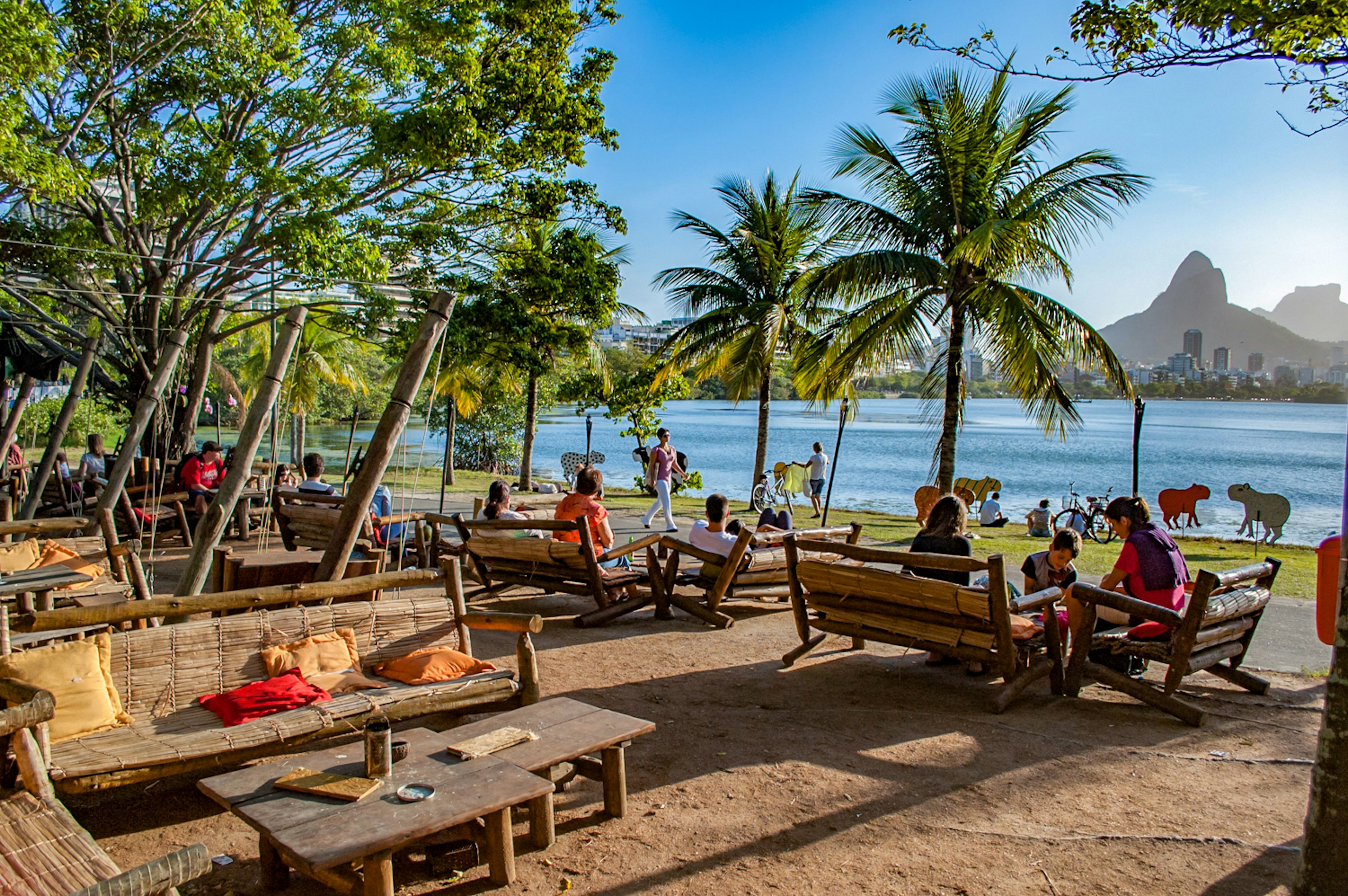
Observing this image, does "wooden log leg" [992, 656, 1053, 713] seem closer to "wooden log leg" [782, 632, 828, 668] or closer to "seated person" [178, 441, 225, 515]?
"wooden log leg" [782, 632, 828, 668]

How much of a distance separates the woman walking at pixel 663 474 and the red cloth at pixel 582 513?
5267 millimetres

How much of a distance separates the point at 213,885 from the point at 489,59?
493 inches

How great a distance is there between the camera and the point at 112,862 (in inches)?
98.4

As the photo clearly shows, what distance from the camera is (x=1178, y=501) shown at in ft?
66.6

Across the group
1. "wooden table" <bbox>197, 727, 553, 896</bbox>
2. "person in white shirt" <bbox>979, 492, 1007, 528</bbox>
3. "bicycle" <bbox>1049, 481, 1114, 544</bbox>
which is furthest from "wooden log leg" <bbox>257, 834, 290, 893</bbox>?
"person in white shirt" <bbox>979, 492, 1007, 528</bbox>

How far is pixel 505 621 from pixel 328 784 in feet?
5.57

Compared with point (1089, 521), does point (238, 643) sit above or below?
above

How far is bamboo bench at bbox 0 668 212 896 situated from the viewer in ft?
6.71

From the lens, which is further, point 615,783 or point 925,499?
point 925,499

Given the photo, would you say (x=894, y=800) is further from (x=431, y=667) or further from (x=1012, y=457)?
(x=1012, y=457)

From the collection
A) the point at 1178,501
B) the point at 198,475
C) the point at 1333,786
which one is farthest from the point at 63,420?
the point at 1178,501

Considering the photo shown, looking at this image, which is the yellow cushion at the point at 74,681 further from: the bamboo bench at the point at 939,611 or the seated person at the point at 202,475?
the seated person at the point at 202,475

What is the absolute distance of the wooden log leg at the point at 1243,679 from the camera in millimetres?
5426

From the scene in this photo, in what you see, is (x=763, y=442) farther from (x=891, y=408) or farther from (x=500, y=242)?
(x=891, y=408)
